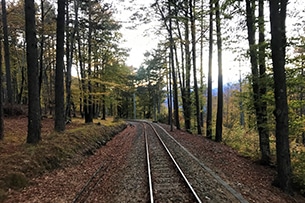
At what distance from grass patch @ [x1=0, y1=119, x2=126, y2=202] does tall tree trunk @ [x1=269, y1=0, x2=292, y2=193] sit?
7369 mm

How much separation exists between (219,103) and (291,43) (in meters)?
7.11

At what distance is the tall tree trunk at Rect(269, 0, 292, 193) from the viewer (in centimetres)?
751

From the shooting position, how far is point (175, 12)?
20.8 m

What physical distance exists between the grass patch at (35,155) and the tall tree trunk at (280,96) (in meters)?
7.37

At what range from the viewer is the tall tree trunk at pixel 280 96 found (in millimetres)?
7512

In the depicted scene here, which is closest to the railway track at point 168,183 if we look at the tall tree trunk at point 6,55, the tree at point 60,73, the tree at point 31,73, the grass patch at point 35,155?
the grass patch at point 35,155

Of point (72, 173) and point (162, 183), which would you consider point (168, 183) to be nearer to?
point (162, 183)

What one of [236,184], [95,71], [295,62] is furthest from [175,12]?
[236,184]

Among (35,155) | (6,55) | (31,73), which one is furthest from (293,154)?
(6,55)

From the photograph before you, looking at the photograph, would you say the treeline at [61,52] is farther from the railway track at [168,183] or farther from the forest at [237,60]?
the railway track at [168,183]

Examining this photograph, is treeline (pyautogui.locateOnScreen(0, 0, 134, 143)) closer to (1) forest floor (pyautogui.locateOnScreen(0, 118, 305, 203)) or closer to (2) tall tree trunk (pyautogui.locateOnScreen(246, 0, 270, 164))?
(1) forest floor (pyautogui.locateOnScreen(0, 118, 305, 203))

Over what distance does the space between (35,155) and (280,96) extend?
26.4 ft

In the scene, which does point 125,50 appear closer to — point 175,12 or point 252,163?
point 175,12

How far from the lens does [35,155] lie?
8711 millimetres
